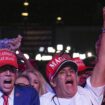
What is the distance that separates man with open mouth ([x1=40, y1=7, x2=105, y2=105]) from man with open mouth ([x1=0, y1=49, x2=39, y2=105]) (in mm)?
133

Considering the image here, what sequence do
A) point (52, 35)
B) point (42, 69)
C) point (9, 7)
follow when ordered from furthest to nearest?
1. point (52, 35)
2. point (9, 7)
3. point (42, 69)

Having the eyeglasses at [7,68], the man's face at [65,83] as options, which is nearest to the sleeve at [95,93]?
the man's face at [65,83]

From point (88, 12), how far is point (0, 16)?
3.53 m

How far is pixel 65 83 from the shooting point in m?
4.68

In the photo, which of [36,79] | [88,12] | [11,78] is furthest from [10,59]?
[88,12]

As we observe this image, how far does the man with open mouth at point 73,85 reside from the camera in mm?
4602

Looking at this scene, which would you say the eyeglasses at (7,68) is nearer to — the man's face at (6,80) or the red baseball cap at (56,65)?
the man's face at (6,80)

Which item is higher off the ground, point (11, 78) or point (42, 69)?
point (42, 69)

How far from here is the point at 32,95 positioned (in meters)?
4.59

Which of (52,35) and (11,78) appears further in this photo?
(52,35)

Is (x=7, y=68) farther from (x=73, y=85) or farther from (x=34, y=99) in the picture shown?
(x=73, y=85)

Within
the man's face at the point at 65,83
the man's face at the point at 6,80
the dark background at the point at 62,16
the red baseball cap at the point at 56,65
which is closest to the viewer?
the man's face at the point at 6,80

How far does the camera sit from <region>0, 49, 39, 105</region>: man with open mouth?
4512 mm

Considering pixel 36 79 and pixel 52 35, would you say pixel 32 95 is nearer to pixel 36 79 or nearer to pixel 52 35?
pixel 36 79
